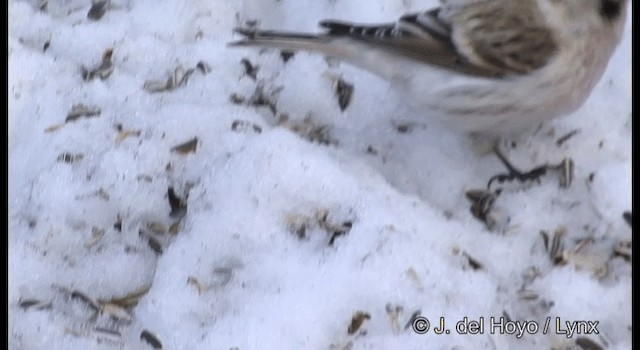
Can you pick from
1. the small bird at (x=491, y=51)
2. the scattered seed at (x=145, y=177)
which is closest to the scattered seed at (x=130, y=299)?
the scattered seed at (x=145, y=177)

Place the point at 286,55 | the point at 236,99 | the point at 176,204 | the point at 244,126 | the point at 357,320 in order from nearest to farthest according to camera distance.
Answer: the point at 357,320
the point at 176,204
the point at 244,126
the point at 236,99
the point at 286,55

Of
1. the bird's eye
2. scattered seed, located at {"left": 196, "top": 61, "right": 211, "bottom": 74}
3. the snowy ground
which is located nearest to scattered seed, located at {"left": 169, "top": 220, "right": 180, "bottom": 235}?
the snowy ground

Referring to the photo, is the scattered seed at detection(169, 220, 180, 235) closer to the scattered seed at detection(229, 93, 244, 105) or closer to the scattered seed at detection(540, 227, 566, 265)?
the scattered seed at detection(229, 93, 244, 105)

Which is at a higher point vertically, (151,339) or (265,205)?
(265,205)

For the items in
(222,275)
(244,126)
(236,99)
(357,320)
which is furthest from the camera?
(236,99)

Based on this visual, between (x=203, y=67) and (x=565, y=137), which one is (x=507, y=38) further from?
(x=203, y=67)

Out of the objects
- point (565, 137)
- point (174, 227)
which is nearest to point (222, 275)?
point (174, 227)

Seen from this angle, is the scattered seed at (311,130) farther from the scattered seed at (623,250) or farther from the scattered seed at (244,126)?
the scattered seed at (623,250)
